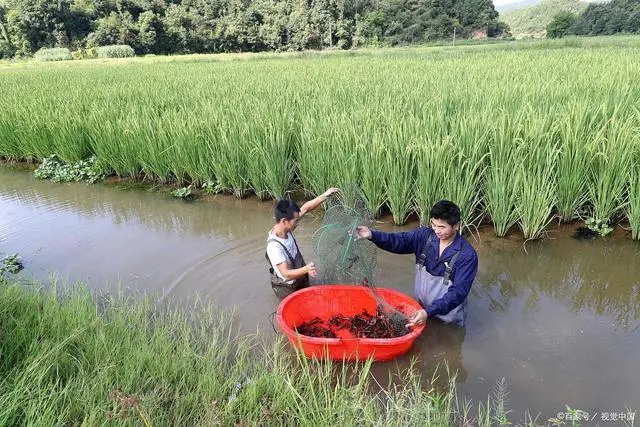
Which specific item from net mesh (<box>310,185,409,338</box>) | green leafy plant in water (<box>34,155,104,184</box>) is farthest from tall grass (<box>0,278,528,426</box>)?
green leafy plant in water (<box>34,155,104,184</box>)

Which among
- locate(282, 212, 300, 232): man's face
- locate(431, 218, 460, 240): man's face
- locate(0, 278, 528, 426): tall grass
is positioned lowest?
locate(0, 278, 528, 426): tall grass

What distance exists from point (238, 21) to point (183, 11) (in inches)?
207

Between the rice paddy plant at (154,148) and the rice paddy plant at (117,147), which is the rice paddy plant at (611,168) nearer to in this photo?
the rice paddy plant at (154,148)

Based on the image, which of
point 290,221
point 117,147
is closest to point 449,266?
point 290,221

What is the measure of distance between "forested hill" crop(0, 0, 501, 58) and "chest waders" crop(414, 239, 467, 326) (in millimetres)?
41859

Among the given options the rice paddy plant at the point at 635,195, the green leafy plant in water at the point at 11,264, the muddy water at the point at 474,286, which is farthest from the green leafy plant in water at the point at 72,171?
the rice paddy plant at the point at 635,195

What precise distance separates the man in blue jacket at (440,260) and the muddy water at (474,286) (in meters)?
0.24

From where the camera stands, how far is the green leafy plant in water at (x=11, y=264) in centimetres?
370

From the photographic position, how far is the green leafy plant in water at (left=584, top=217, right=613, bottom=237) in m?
3.78

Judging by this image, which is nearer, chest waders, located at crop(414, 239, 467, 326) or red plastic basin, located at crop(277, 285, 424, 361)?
red plastic basin, located at crop(277, 285, 424, 361)

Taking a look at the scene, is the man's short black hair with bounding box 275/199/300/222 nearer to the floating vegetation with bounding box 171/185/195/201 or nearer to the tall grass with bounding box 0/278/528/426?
the tall grass with bounding box 0/278/528/426

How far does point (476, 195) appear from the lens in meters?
3.93

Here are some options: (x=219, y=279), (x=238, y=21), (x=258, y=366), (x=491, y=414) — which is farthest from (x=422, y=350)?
(x=238, y=21)

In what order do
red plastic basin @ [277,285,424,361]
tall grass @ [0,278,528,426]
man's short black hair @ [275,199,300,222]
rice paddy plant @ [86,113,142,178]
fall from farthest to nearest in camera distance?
rice paddy plant @ [86,113,142,178], man's short black hair @ [275,199,300,222], red plastic basin @ [277,285,424,361], tall grass @ [0,278,528,426]
